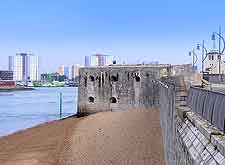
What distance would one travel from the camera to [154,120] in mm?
31375

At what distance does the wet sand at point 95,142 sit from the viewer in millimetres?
22219

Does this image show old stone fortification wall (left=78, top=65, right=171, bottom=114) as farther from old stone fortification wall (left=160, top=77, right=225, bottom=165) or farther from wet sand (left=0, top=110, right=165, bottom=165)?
old stone fortification wall (left=160, top=77, right=225, bottom=165)

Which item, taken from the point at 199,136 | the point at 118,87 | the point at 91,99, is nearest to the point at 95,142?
the point at 118,87

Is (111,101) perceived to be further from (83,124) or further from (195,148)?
(195,148)

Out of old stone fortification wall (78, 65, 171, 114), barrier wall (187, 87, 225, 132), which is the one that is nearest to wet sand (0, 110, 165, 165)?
old stone fortification wall (78, 65, 171, 114)

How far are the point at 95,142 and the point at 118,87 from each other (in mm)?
14047

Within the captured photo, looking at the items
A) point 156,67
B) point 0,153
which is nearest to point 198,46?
point 156,67

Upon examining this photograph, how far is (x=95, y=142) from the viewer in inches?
1077

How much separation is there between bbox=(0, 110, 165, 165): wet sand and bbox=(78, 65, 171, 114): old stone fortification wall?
58.1 inches

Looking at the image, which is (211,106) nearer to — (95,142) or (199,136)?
(199,136)

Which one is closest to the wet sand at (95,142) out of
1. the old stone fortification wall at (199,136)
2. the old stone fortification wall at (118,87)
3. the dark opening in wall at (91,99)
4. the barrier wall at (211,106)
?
the old stone fortification wall at (118,87)

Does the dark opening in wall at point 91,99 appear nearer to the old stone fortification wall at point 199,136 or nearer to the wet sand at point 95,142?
the wet sand at point 95,142

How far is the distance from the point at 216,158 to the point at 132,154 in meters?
16.7

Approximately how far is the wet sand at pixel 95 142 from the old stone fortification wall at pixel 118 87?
1.48m
